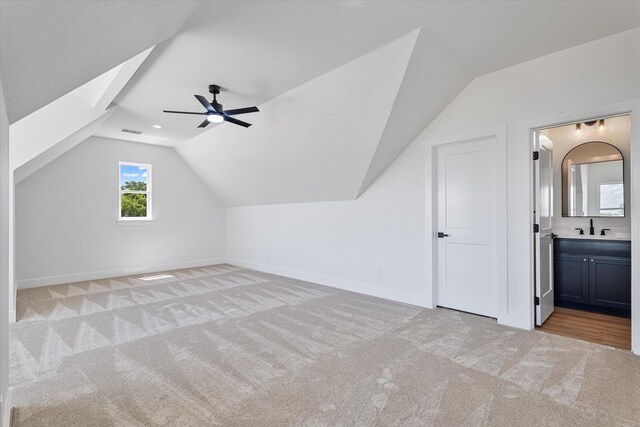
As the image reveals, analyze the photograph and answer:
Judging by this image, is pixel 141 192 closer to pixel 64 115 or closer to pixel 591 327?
pixel 64 115

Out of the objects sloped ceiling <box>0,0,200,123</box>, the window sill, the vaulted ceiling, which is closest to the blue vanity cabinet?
the vaulted ceiling

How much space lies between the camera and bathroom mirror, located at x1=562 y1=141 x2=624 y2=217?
400cm

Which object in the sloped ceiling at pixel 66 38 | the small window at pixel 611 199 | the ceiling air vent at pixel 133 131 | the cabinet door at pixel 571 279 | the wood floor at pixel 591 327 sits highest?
the ceiling air vent at pixel 133 131

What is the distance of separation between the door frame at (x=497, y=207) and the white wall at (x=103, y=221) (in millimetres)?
5483

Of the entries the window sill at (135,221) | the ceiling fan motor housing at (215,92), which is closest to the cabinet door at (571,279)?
the ceiling fan motor housing at (215,92)

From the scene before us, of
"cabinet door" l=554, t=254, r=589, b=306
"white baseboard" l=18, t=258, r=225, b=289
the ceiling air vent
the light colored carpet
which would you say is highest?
the ceiling air vent

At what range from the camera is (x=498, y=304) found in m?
3.46

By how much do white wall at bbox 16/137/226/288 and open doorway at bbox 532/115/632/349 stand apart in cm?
666

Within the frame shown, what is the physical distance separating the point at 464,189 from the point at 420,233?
767mm

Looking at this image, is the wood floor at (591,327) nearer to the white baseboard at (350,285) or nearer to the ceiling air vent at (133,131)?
the white baseboard at (350,285)

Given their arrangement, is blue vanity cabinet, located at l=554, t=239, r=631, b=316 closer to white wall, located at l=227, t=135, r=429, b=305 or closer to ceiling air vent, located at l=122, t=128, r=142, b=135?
white wall, located at l=227, t=135, r=429, b=305

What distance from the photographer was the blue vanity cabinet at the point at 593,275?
363 centimetres

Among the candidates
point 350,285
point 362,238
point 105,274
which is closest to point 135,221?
point 105,274

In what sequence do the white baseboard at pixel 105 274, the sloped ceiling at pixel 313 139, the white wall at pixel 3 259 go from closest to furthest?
the white wall at pixel 3 259 → the sloped ceiling at pixel 313 139 → the white baseboard at pixel 105 274
